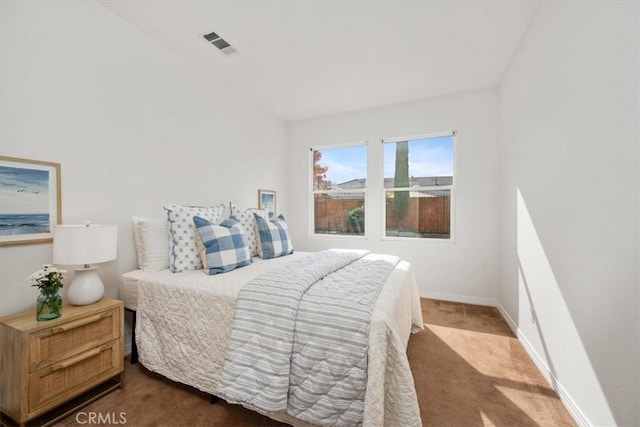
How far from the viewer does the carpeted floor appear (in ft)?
4.91

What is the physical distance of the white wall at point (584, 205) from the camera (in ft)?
3.73

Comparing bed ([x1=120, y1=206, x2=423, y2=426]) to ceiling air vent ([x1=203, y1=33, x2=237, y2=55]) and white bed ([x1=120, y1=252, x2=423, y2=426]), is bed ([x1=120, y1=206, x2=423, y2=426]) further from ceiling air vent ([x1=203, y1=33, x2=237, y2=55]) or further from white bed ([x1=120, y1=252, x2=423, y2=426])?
ceiling air vent ([x1=203, y1=33, x2=237, y2=55])

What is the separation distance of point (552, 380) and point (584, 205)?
1202 millimetres

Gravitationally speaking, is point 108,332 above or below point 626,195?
below

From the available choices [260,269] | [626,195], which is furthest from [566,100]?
[260,269]

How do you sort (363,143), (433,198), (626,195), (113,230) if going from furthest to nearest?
1. (363,143)
2. (433,198)
3. (113,230)
4. (626,195)

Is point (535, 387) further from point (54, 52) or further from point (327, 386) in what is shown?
point (54, 52)

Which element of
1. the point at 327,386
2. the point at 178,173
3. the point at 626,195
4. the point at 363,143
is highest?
the point at 363,143

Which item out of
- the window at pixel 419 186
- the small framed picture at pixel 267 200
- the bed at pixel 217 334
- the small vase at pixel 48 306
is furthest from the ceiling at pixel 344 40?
the small vase at pixel 48 306

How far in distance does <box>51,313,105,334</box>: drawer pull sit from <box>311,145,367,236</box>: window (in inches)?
121

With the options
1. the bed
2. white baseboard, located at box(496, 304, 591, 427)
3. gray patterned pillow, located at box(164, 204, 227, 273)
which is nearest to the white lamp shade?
the bed

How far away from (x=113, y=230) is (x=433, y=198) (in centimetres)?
351

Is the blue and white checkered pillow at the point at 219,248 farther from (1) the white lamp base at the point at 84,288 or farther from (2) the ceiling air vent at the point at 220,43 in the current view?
(2) the ceiling air vent at the point at 220,43

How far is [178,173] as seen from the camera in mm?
2588
